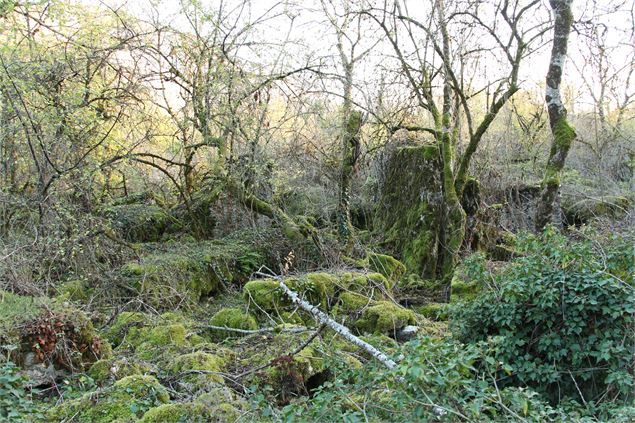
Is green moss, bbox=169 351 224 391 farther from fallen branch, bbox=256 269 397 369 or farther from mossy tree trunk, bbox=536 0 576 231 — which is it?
mossy tree trunk, bbox=536 0 576 231

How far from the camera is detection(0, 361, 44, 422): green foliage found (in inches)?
141

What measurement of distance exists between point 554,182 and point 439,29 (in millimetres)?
3337

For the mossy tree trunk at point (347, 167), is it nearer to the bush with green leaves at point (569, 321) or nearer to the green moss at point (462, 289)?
the green moss at point (462, 289)

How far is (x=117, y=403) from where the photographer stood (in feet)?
13.2

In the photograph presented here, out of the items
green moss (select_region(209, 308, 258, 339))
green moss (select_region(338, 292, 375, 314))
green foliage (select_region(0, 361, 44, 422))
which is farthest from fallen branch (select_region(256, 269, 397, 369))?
green foliage (select_region(0, 361, 44, 422))

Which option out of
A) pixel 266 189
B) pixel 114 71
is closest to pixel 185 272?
pixel 266 189

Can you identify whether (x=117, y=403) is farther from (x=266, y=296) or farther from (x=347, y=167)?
(x=347, y=167)

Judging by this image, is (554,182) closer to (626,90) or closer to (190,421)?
(626,90)

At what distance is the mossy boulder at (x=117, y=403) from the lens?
387 cm

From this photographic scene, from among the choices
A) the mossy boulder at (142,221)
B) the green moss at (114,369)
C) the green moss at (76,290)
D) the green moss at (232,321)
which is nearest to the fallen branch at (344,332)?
the green moss at (232,321)

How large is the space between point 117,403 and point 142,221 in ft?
23.3

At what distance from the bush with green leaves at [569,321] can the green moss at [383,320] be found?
5.26 ft

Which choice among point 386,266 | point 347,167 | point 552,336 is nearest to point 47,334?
point 552,336

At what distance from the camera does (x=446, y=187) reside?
9.65m
